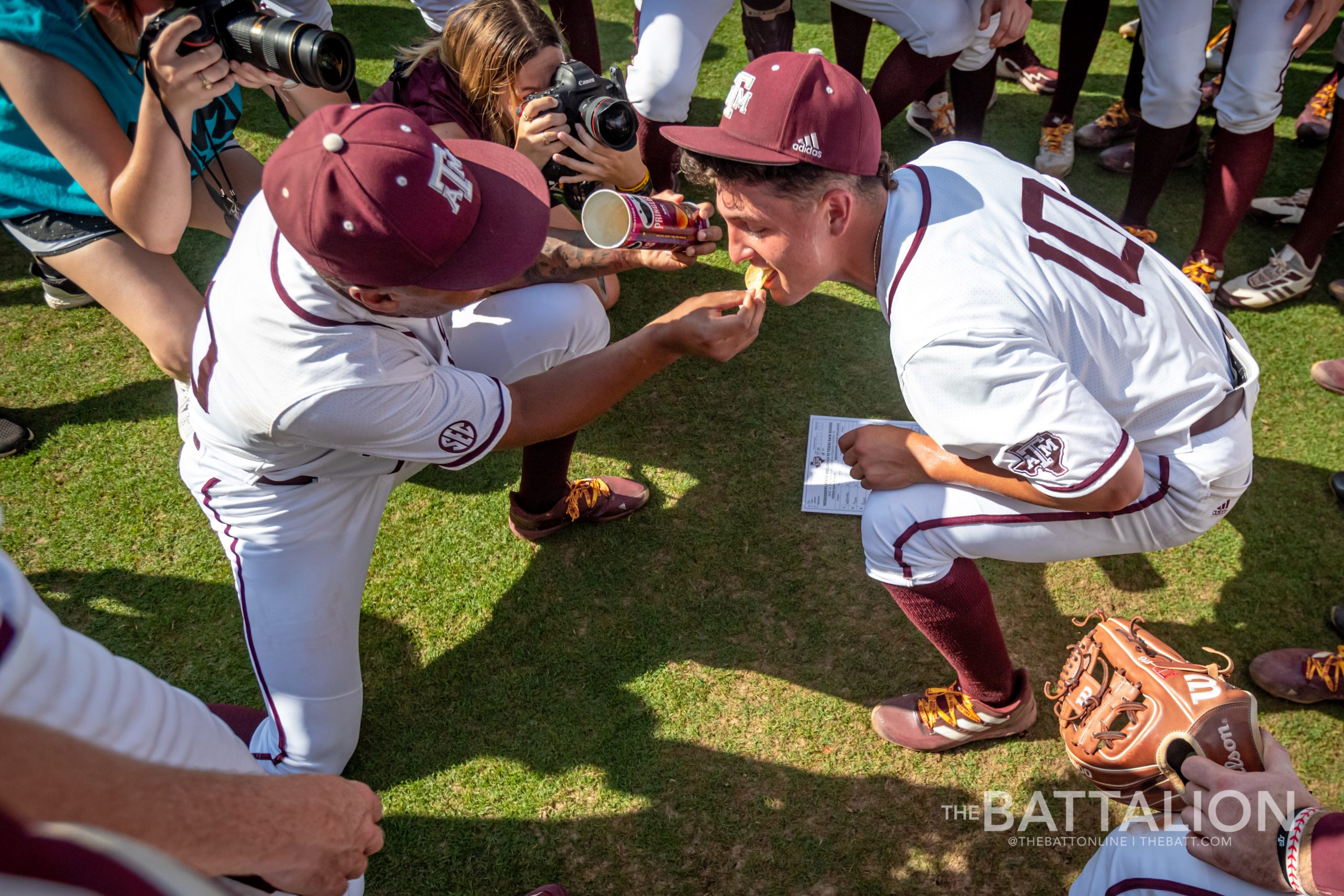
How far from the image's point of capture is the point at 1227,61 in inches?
142

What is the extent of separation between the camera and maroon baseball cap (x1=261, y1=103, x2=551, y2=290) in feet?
5.74

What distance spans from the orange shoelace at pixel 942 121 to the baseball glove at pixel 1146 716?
317cm

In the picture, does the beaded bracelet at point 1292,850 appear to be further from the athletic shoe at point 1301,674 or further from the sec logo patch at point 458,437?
the sec logo patch at point 458,437

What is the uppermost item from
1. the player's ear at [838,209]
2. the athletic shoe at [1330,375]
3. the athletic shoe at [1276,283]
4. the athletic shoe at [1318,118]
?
the player's ear at [838,209]

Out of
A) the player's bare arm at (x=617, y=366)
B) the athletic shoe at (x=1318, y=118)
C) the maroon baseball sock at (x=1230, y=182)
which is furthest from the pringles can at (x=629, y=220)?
the athletic shoe at (x=1318, y=118)

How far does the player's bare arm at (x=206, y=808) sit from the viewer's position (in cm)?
110

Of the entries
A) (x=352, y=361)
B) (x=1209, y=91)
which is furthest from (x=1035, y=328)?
(x=1209, y=91)

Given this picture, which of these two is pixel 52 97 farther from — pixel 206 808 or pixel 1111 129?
pixel 1111 129

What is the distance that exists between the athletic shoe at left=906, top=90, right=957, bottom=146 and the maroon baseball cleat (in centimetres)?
321

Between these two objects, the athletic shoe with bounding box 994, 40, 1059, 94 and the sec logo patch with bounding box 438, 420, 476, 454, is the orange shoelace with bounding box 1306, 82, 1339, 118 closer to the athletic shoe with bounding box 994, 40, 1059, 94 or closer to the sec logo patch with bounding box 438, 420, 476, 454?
the athletic shoe with bounding box 994, 40, 1059, 94

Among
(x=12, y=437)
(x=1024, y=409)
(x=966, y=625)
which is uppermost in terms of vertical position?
(x=1024, y=409)

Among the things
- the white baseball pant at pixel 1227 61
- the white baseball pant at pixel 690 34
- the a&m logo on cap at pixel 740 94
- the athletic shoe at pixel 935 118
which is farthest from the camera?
the athletic shoe at pixel 935 118

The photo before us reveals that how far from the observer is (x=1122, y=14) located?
5645 mm

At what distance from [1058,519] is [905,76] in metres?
2.55
